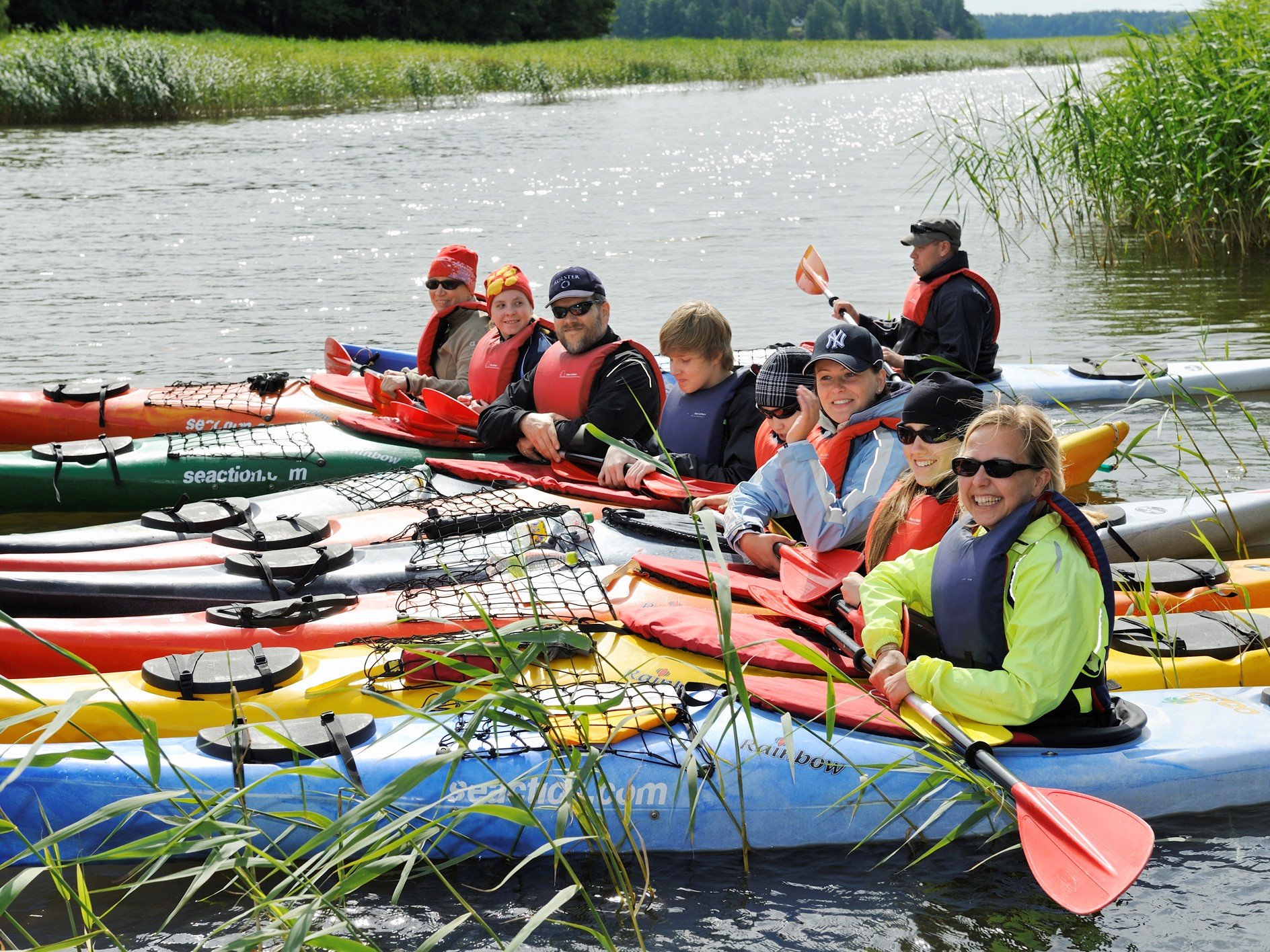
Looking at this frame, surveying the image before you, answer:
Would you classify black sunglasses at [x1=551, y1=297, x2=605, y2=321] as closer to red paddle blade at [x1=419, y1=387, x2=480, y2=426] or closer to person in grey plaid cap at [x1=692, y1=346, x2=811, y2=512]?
red paddle blade at [x1=419, y1=387, x2=480, y2=426]

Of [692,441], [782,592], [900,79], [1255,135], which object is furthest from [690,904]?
[900,79]

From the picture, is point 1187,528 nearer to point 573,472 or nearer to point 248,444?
point 573,472

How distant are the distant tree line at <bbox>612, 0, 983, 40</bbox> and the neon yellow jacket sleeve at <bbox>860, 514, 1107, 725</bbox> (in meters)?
85.5

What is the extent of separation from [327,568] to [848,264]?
7797mm

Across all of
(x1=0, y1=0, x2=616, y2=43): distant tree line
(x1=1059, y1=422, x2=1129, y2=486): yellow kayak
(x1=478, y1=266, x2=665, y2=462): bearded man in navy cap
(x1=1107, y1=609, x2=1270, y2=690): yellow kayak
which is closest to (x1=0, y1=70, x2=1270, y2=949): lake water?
(x1=1107, y1=609, x2=1270, y2=690): yellow kayak

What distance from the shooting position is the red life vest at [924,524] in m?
2.96

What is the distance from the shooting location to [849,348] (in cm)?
329

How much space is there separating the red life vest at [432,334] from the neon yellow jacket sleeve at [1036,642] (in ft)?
11.5

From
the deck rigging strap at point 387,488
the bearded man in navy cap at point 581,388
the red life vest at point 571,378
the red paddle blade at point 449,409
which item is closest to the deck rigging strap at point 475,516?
the deck rigging strap at point 387,488

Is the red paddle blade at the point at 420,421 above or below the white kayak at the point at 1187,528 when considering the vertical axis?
above

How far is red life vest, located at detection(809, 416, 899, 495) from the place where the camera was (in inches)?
133

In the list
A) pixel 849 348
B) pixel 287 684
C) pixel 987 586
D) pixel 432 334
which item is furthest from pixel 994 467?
pixel 432 334

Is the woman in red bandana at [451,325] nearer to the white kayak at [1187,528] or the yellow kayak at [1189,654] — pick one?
the white kayak at [1187,528]

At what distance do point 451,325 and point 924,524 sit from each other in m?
3.30
